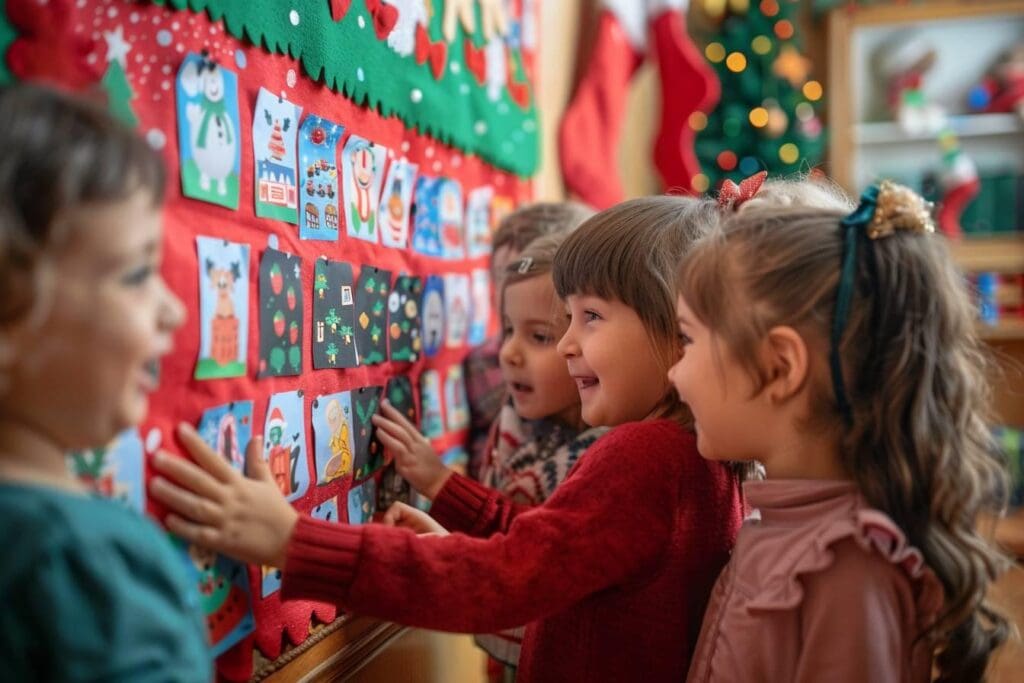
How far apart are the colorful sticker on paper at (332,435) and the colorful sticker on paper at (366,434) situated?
0.9 inches

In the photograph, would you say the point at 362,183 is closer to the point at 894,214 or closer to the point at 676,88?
the point at 894,214

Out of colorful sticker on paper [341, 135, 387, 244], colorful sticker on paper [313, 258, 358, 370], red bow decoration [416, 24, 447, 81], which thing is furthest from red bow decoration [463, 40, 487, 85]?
colorful sticker on paper [313, 258, 358, 370]

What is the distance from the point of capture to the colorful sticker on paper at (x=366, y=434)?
1331 millimetres

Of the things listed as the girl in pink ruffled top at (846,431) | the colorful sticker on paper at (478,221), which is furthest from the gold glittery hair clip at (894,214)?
the colorful sticker on paper at (478,221)

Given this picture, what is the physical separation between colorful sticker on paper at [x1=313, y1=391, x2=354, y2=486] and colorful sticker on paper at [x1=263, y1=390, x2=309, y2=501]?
35 mm

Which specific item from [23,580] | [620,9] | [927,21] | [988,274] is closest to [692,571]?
[23,580]

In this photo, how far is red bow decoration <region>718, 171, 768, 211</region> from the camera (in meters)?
1.31

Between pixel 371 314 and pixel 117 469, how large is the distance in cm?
58

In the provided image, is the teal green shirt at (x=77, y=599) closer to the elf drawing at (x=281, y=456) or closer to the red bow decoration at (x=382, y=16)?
the elf drawing at (x=281, y=456)

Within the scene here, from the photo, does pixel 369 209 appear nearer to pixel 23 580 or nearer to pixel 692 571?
pixel 692 571

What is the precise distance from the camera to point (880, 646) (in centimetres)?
102

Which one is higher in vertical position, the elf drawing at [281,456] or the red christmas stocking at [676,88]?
the red christmas stocking at [676,88]

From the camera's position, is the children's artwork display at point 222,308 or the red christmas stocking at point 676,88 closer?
the children's artwork display at point 222,308

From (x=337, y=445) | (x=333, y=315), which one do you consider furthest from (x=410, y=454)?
(x=333, y=315)
